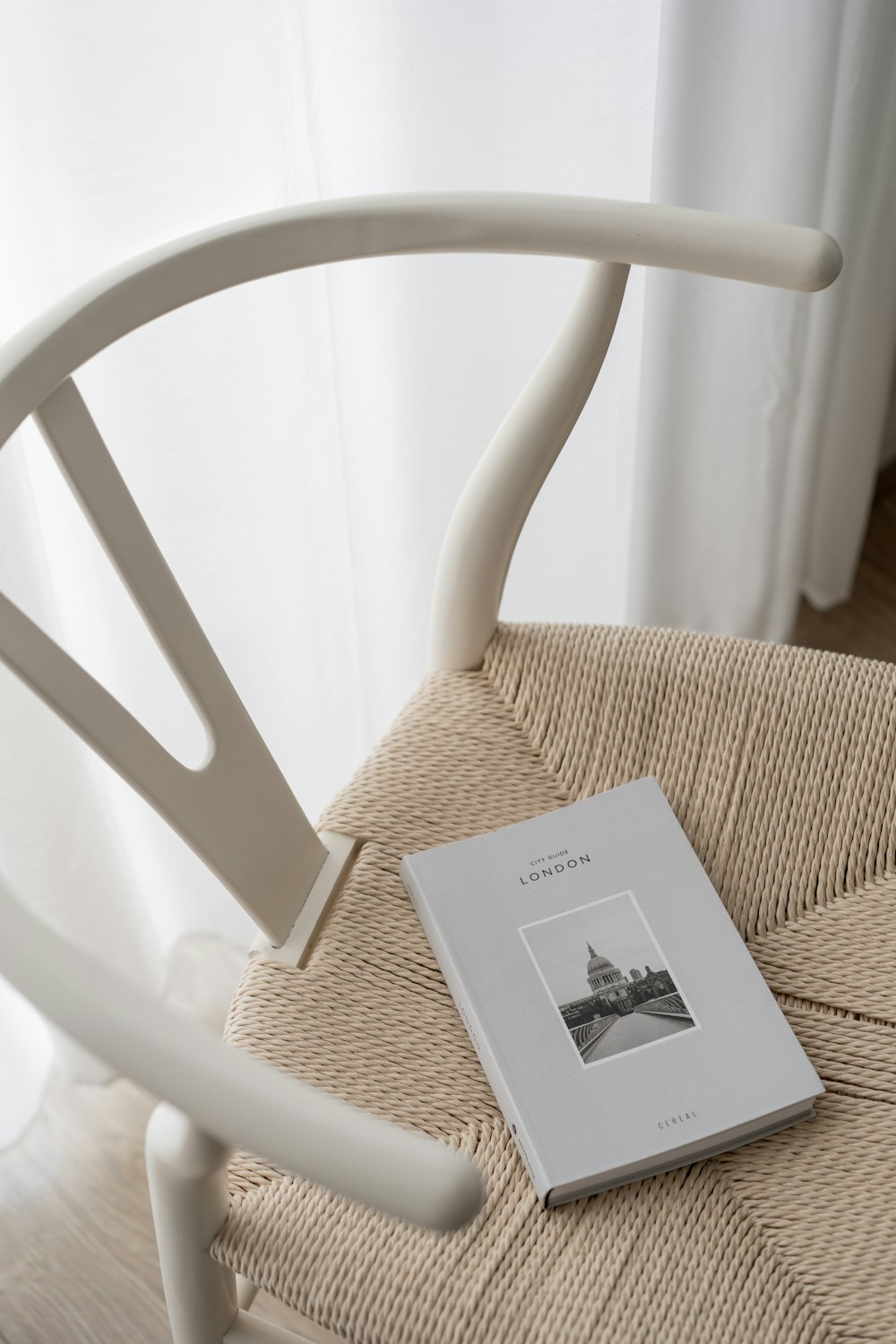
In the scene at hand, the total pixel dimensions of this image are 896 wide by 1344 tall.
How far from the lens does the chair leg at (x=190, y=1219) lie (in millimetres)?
579

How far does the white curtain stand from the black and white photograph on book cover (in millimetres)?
401

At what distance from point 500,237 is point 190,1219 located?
53 cm

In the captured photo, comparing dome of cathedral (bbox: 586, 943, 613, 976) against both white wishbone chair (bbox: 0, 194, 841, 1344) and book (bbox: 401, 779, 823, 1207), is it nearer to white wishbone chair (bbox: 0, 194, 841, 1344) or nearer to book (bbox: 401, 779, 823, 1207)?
book (bbox: 401, 779, 823, 1207)

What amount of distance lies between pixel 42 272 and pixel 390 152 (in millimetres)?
270

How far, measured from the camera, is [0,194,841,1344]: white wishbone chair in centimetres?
47

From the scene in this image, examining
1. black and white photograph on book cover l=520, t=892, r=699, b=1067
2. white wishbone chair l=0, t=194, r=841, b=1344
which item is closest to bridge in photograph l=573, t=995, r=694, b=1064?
black and white photograph on book cover l=520, t=892, r=699, b=1067

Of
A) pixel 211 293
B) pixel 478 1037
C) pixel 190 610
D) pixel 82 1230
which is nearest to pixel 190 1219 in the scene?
pixel 478 1037

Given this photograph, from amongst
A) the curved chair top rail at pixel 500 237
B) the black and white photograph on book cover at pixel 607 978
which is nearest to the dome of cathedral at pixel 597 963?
the black and white photograph on book cover at pixel 607 978

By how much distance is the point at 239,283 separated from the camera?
26.4 inches

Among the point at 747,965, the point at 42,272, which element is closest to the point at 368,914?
the point at 747,965

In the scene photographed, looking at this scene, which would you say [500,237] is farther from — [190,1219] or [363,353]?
[190,1219]

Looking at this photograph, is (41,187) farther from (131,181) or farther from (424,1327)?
(424,1327)

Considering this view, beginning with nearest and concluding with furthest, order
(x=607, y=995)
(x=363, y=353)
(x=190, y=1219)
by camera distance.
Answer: (x=190, y=1219) → (x=607, y=995) → (x=363, y=353)

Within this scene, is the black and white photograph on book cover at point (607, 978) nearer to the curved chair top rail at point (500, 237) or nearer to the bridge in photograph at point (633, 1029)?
the bridge in photograph at point (633, 1029)
